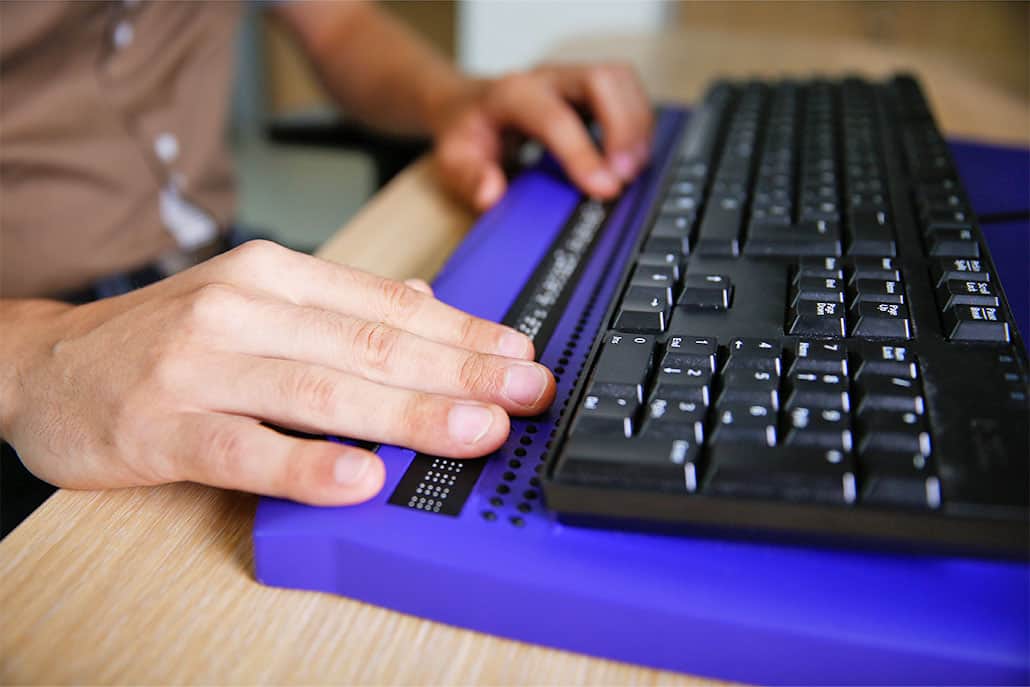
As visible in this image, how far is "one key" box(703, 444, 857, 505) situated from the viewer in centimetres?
30

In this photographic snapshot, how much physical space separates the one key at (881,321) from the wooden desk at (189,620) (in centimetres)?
18

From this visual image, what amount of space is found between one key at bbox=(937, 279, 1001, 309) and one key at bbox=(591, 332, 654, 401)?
5.7 inches

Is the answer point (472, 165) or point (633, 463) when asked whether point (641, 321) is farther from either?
point (472, 165)

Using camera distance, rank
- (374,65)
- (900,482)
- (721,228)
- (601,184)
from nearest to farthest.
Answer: (900,482) < (721,228) < (601,184) < (374,65)

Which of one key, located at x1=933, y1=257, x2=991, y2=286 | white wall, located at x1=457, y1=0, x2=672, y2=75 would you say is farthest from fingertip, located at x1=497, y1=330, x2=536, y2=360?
white wall, located at x1=457, y1=0, x2=672, y2=75

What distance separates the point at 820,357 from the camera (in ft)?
1.20

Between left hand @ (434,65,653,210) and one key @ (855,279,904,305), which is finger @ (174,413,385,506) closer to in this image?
one key @ (855,279,904,305)

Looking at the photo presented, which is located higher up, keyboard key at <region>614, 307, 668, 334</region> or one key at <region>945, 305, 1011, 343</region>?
keyboard key at <region>614, 307, 668, 334</region>

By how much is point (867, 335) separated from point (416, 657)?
0.78ft

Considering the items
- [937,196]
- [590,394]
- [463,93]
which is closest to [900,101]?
[937,196]

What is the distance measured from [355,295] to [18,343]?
0.17m

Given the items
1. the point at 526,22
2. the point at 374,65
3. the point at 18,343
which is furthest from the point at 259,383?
the point at 526,22

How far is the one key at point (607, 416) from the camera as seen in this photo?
1.09 feet

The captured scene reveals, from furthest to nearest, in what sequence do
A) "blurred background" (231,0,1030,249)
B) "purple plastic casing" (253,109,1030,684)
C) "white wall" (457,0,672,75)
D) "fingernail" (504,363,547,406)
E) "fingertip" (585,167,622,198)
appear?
"white wall" (457,0,672,75)
"blurred background" (231,0,1030,249)
"fingertip" (585,167,622,198)
"fingernail" (504,363,547,406)
"purple plastic casing" (253,109,1030,684)
